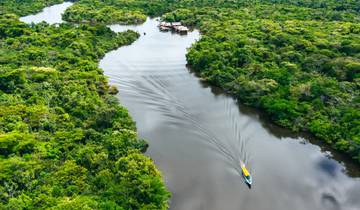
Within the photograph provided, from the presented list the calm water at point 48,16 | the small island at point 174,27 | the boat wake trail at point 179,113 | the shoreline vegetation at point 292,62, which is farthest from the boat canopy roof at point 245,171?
the calm water at point 48,16

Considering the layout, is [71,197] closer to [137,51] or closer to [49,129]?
[49,129]

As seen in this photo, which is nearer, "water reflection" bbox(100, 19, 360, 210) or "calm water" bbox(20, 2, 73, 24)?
"water reflection" bbox(100, 19, 360, 210)

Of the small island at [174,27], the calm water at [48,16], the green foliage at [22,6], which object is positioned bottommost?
the calm water at [48,16]

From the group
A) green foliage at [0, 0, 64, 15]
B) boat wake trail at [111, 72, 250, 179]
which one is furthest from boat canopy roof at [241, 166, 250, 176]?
green foliage at [0, 0, 64, 15]

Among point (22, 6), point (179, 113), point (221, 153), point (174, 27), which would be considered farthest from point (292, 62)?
point (22, 6)

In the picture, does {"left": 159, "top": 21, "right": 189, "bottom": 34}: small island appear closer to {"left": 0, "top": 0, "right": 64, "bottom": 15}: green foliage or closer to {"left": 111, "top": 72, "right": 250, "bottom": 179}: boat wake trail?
{"left": 111, "top": 72, "right": 250, "bottom": 179}: boat wake trail

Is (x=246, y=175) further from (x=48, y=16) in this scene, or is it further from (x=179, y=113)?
(x=48, y=16)

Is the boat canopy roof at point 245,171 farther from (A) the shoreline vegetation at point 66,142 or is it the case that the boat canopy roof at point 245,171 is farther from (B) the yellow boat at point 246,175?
(A) the shoreline vegetation at point 66,142
